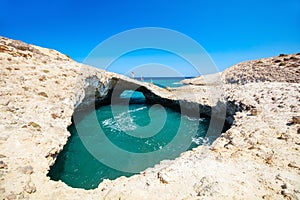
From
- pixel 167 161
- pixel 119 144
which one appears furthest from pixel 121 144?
pixel 167 161

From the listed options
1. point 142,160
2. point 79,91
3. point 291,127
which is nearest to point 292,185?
point 291,127

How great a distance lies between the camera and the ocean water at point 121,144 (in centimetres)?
907

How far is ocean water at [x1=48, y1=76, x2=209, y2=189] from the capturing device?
9070 mm

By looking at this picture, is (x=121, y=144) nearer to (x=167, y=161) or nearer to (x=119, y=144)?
(x=119, y=144)

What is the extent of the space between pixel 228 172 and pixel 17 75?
1436cm

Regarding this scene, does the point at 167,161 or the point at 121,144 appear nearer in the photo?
the point at 167,161

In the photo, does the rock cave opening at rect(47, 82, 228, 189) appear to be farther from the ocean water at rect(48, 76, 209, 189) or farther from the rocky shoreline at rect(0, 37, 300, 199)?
the rocky shoreline at rect(0, 37, 300, 199)

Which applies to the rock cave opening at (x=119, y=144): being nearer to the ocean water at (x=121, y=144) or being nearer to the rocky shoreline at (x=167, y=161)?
the ocean water at (x=121, y=144)

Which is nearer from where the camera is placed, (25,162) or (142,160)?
(25,162)

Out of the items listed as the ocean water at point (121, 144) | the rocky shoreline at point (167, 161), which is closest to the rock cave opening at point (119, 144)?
the ocean water at point (121, 144)

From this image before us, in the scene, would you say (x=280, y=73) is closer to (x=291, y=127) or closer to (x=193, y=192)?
(x=291, y=127)

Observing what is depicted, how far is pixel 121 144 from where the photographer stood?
12.8m

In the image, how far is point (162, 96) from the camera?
85.3 feet

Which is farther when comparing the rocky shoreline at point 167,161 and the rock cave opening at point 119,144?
the rock cave opening at point 119,144
